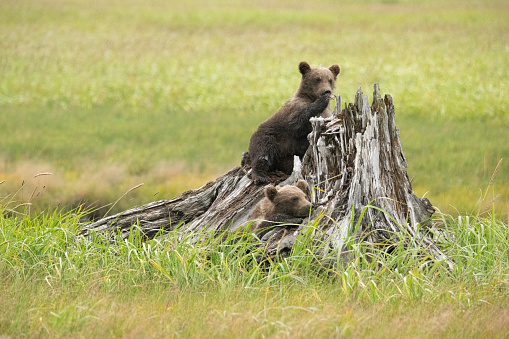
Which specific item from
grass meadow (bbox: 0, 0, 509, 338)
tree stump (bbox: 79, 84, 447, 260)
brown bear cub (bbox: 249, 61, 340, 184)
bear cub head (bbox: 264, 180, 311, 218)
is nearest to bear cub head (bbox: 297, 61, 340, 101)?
brown bear cub (bbox: 249, 61, 340, 184)

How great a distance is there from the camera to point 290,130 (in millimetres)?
6625

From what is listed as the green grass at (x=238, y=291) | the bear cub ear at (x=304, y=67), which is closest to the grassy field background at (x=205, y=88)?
the green grass at (x=238, y=291)

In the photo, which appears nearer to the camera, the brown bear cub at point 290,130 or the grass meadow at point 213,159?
the grass meadow at point 213,159

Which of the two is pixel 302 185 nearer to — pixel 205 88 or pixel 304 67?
pixel 304 67

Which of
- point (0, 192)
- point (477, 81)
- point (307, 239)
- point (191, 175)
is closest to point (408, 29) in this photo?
point (477, 81)

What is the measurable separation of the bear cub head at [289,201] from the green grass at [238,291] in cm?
48

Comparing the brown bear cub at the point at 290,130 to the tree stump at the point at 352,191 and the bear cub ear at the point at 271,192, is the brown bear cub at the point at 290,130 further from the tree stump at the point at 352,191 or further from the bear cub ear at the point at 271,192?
the bear cub ear at the point at 271,192

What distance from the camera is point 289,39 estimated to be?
29688mm

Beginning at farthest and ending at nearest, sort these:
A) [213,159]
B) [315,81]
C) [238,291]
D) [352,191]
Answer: [213,159] < [315,81] < [352,191] < [238,291]

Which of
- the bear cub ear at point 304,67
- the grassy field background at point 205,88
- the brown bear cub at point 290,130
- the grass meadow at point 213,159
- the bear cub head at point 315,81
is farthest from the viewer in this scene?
the grassy field background at point 205,88

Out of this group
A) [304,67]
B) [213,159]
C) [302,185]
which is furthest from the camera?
[213,159]

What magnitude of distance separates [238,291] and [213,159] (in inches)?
287

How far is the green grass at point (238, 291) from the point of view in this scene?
155 inches

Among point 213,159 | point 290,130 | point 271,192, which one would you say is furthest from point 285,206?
point 213,159
